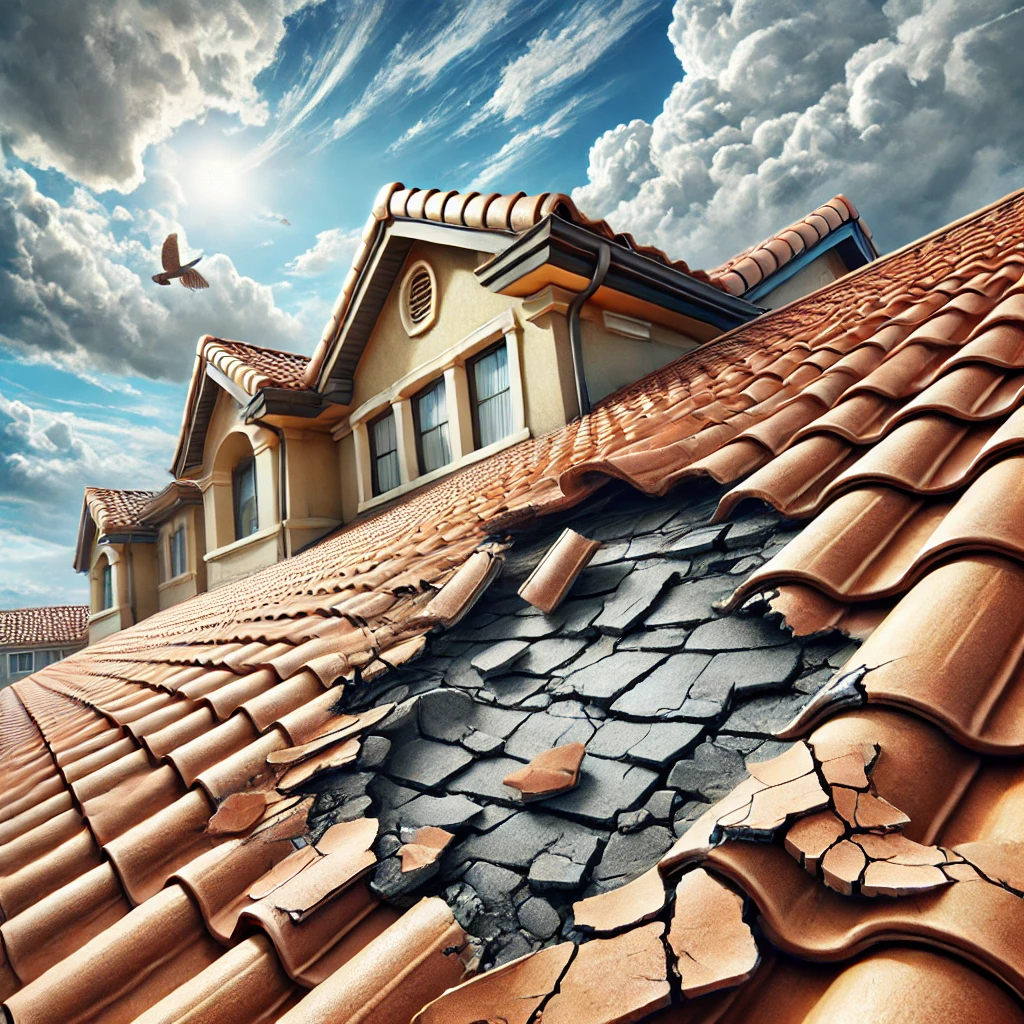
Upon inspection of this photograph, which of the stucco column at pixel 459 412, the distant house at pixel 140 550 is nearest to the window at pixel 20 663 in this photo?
the distant house at pixel 140 550

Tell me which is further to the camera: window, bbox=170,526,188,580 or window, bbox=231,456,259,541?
window, bbox=170,526,188,580

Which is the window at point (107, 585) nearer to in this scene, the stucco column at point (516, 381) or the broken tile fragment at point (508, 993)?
the stucco column at point (516, 381)

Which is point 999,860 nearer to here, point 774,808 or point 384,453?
point 774,808

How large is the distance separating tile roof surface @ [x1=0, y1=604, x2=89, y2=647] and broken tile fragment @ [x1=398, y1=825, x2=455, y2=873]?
3762cm

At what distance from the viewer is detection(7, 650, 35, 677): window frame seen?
109 feet

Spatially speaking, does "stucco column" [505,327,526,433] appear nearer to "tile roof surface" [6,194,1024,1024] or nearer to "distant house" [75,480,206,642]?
"tile roof surface" [6,194,1024,1024]

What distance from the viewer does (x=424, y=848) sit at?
1.47 m

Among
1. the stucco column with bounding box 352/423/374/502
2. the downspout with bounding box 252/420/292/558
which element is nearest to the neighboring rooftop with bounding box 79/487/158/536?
the downspout with bounding box 252/420/292/558

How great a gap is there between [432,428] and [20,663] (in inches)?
1465

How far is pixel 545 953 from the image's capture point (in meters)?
1.07

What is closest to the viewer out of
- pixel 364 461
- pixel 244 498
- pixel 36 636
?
pixel 364 461

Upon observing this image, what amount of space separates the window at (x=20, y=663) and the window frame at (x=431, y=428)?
34888 millimetres

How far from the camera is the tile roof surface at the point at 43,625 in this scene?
32.5 m

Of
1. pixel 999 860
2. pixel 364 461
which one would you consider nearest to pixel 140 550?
pixel 364 461
